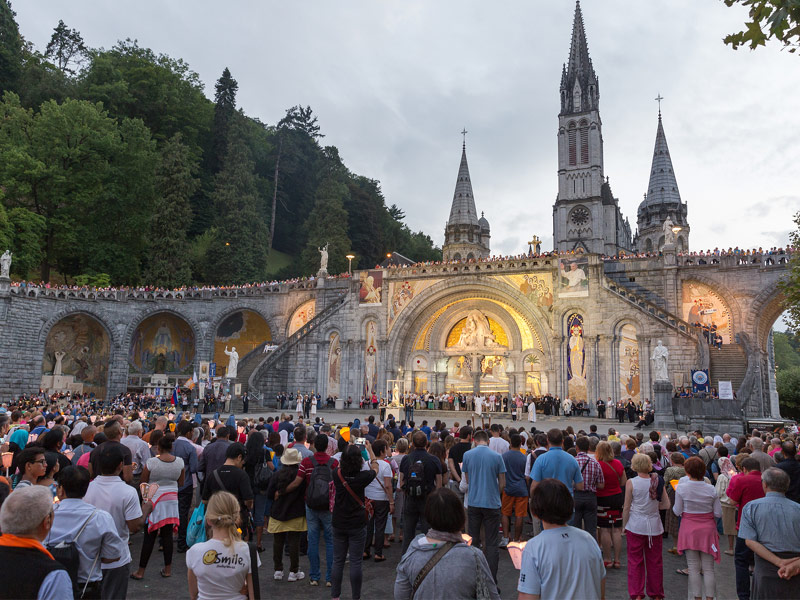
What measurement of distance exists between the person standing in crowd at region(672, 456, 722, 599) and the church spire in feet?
200

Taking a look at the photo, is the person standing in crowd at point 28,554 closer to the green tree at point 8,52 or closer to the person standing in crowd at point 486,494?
the person standing in crowd at point 486,494

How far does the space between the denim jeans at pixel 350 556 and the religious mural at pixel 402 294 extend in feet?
89.8

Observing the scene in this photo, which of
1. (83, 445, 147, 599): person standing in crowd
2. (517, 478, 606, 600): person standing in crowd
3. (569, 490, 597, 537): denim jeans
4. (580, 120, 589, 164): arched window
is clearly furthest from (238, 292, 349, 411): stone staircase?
(580, 120, 589, 164): arched window

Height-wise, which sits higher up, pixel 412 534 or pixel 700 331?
pixel 700 331

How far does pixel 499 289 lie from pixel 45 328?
26.8 meters

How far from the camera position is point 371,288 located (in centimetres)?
3409

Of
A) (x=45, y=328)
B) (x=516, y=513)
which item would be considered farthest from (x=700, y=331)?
(x=45, y=328)

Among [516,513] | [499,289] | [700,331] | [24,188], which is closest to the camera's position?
[516,513]

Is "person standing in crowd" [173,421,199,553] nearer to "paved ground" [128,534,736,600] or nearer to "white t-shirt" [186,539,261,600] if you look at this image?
"paved ground" [128,534,736,600]

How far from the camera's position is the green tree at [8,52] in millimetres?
45906

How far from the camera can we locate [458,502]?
335cm

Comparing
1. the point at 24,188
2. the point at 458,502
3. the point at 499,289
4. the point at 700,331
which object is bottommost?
the point at 458,502

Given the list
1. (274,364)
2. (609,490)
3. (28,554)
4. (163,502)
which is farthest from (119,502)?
(274,364)

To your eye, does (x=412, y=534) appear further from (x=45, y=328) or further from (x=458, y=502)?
(x=45, y=328)
